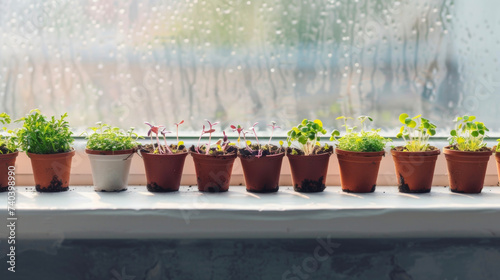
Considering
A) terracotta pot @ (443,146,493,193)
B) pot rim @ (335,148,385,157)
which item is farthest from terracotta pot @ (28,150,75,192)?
terracotta pot @ (443,146,493,193)

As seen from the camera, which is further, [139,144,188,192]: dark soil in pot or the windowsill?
the windowsill

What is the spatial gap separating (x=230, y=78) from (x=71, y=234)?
766 millimetres

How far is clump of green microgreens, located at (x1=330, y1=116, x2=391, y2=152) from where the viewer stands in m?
1.75

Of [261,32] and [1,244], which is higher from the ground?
[261,32]

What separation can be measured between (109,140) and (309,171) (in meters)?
0.66

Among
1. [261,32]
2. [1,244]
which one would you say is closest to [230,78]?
[261,32]

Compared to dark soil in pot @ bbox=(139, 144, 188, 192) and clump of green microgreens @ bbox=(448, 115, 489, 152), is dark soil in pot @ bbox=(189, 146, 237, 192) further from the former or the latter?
clump of green microgreens @ bbox=(448, 115, 489, 152)

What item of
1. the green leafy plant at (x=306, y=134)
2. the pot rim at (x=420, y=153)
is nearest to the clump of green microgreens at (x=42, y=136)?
the green leafy plant at (x=306, y=134)

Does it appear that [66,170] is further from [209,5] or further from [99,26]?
[209,5]

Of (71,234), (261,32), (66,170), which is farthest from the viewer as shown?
(261,32)

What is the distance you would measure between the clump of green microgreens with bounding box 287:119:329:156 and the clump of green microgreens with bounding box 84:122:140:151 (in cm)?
53

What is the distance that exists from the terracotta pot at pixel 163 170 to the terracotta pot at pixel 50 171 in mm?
261

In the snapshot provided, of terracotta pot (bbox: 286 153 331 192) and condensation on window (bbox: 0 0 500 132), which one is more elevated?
condensation on window (bbox: 0 0 500 132)

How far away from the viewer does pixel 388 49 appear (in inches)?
74.6
